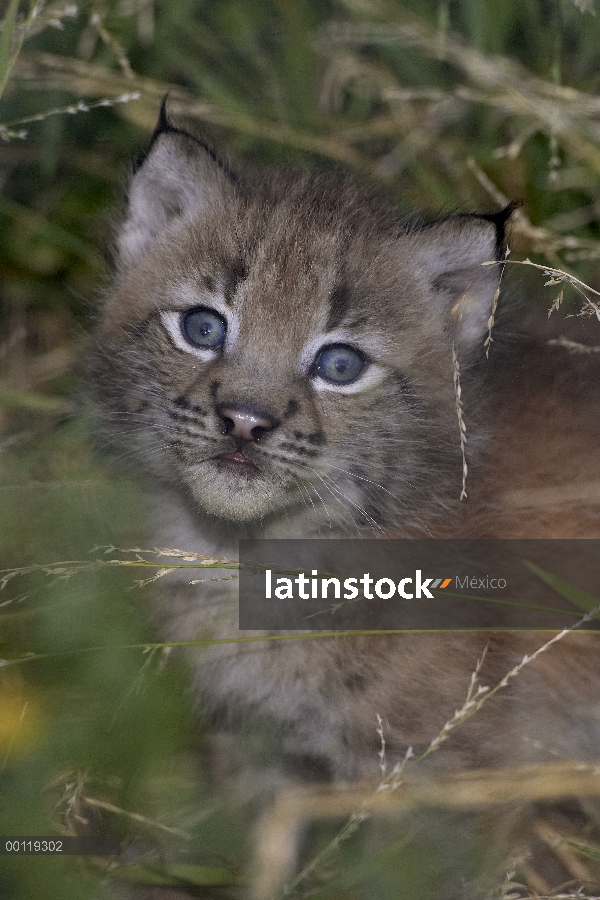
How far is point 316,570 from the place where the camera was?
6.45 feet

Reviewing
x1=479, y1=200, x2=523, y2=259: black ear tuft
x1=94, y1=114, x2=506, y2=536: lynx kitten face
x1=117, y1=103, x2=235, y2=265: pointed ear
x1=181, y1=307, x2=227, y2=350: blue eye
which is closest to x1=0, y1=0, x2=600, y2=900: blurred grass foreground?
x1=117, y1=103, x2=235, y2=265: pointed ear

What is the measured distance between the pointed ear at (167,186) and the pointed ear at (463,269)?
52 centimetres

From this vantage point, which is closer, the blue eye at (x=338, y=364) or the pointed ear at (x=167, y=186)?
the blue eye at (x=338, y=364)

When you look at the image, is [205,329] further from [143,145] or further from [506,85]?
[506,85]

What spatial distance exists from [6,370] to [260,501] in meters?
1.26

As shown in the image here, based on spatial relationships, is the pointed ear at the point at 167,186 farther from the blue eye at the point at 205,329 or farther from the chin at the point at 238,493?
the chin at the point at 238,493

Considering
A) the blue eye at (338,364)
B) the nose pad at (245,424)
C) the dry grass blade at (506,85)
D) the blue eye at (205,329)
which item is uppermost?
the dry grass blade at (506,85)

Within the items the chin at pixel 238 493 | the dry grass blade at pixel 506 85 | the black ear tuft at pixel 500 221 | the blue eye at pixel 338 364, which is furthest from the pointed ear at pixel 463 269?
the dry grass blade at pixel 506 85

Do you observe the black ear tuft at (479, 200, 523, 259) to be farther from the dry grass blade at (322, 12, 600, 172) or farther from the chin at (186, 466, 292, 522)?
the dry grass blade at (322, 12, 600, 172)

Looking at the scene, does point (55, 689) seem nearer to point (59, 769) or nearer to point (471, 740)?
point (59, 769)

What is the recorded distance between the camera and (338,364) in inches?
74.1

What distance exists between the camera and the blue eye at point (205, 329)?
1.91m

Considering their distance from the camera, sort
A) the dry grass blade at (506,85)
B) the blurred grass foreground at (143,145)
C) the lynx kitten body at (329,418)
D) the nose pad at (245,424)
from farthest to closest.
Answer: the dry grass blade at (506,85)
the blurred grass foreground at (143,145)
the lynx kitten body at (329,418)
the nose pad at (245,424)

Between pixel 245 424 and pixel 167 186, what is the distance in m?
0.73
